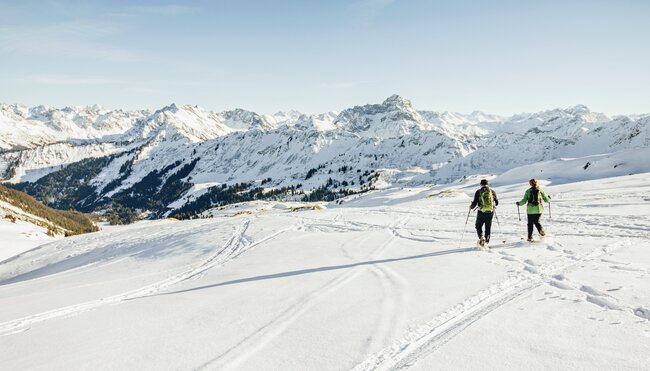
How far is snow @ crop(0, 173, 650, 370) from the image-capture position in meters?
6.83

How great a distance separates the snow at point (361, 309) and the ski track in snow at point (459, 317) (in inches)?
1.4

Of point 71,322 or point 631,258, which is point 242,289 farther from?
point 631,258

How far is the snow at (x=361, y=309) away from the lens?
683 centimetres

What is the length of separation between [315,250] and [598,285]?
36.4 feet

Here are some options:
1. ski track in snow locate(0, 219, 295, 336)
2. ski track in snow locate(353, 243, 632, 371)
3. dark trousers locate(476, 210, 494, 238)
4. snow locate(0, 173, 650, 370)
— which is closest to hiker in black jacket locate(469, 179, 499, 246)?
dark trousers locate(476, 210, 494, 238)

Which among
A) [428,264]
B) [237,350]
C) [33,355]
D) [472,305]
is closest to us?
[237,350]

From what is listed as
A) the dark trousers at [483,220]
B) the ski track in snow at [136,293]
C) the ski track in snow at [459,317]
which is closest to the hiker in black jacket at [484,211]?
the dark trousers at [483,220]

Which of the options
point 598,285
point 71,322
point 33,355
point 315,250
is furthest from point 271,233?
point 598,285

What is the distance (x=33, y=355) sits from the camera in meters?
8.25

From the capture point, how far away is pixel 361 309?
30.2 ft

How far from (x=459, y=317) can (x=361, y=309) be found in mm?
2268

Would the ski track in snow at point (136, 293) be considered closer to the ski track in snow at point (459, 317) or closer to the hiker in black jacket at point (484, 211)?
the ski track in snow at point (459, 317)

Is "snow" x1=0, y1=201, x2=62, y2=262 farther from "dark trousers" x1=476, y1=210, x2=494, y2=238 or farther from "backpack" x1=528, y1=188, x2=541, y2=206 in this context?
"backpack" x1=528, y1=188, x2=541, y2=206

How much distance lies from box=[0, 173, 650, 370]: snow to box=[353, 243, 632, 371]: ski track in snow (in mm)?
35
